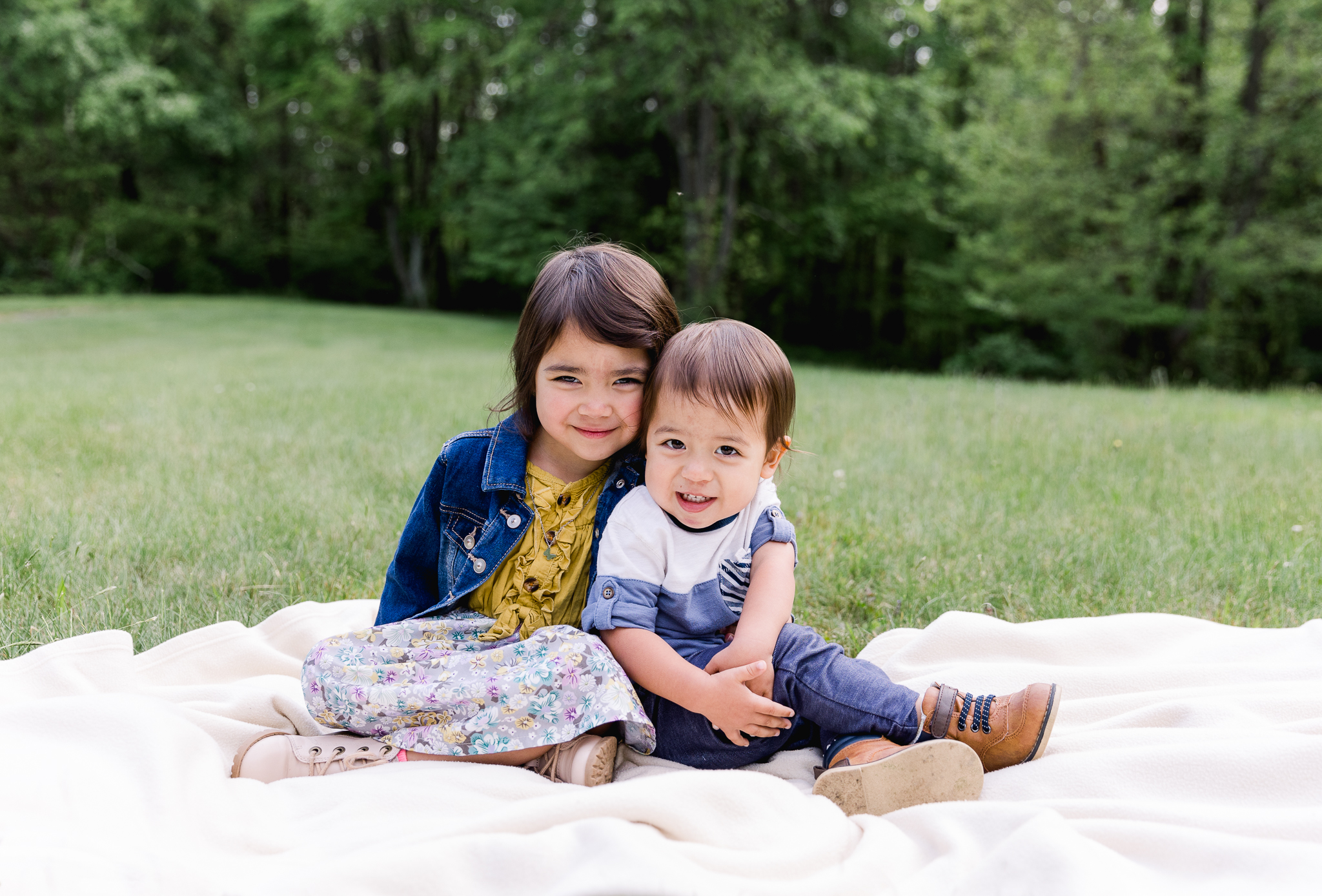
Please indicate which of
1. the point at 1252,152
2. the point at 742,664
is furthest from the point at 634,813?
the point at 1252,152

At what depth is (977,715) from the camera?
6.79 feet

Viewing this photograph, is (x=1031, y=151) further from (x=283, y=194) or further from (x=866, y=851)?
(x=283, y=194)

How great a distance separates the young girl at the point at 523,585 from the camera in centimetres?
204

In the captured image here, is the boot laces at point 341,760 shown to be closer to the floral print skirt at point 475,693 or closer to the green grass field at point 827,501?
the floral print skirt at point 475,693

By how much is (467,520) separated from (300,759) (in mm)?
661

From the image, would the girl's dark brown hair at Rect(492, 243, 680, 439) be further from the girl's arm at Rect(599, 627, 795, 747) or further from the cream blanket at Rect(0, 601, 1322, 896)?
the cream blanket at Rect(0, 601, 1322, 896)

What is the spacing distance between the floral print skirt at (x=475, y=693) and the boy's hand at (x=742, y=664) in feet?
0.64

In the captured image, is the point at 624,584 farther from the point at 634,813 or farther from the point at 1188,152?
the point at 1188,152

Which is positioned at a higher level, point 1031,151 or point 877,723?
point 1031,151

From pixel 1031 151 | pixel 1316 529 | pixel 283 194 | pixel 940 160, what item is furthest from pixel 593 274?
pixel 283 194

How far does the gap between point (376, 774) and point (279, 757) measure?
30 cm

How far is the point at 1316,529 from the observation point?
376 centimetres

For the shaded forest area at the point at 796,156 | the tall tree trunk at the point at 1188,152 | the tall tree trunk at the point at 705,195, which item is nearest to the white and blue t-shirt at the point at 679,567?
the shaded forest area at the point at 796,156

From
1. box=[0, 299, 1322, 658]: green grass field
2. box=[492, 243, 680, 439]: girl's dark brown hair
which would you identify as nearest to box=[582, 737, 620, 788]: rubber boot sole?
box=[492, 243, 680, 439]: girl's dark brown hair
